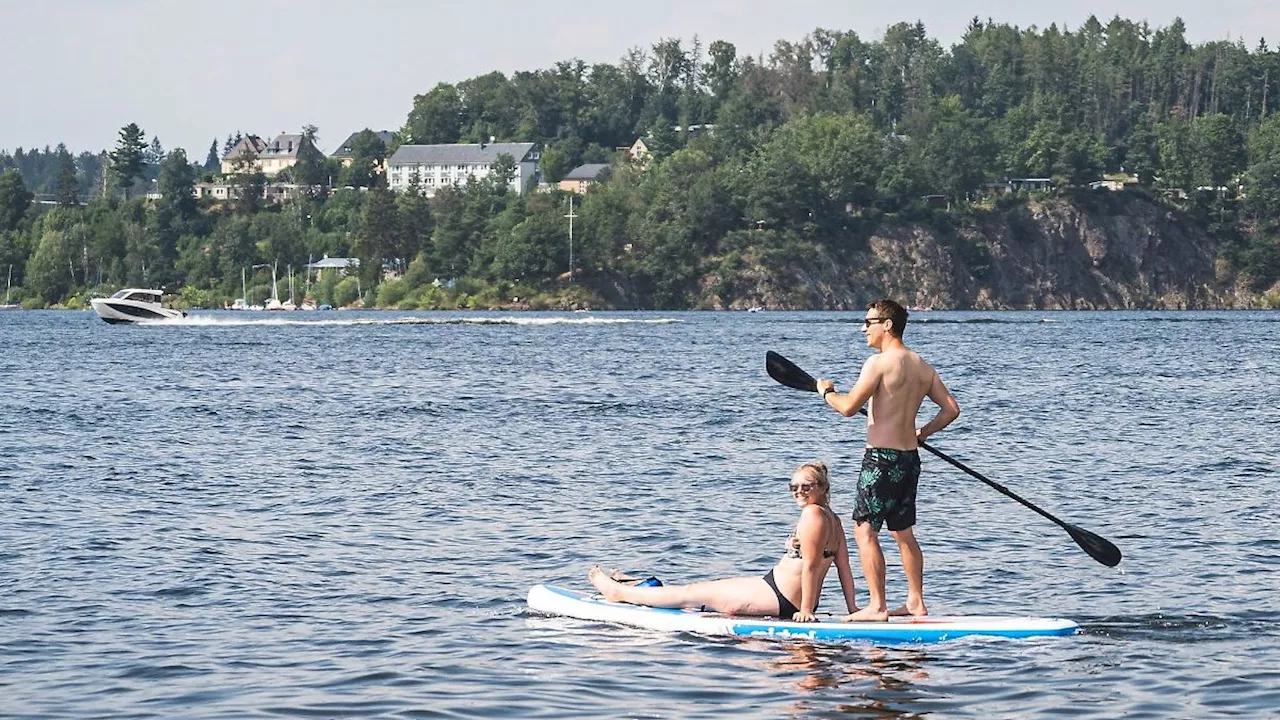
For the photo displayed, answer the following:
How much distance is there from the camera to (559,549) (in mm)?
22812

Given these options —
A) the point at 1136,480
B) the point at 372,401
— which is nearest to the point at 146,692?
the point at 1136,480

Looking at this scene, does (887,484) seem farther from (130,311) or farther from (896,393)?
(130,311)

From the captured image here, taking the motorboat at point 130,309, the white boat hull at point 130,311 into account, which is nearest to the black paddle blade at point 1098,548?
the motorboat at point 130,309

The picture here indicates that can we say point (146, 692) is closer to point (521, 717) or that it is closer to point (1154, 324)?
point (521, 717)

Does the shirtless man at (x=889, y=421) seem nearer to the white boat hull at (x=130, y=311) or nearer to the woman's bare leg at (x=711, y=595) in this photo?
the woman's bare leg at (x=711, y=595)

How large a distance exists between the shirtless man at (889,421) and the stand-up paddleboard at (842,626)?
0.62 metres

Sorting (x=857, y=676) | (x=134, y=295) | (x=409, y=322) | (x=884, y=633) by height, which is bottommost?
(x=857, y=676)

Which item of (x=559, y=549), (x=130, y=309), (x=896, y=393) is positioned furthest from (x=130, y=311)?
(x=896, y=393)

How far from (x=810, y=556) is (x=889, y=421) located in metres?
1.45

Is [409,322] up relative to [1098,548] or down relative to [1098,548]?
down

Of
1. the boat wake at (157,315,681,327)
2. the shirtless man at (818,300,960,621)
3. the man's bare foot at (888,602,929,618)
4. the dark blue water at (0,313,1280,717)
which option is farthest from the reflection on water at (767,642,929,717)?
the boat wake at (157,315,681,327)

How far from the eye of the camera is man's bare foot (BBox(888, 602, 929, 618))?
17094mm

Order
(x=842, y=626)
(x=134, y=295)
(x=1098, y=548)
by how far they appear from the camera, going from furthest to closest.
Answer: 1. (x=134, y=295)
2. (x=1098, y=548)
3. (x=842, y=626)

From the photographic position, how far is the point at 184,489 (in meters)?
29.5
